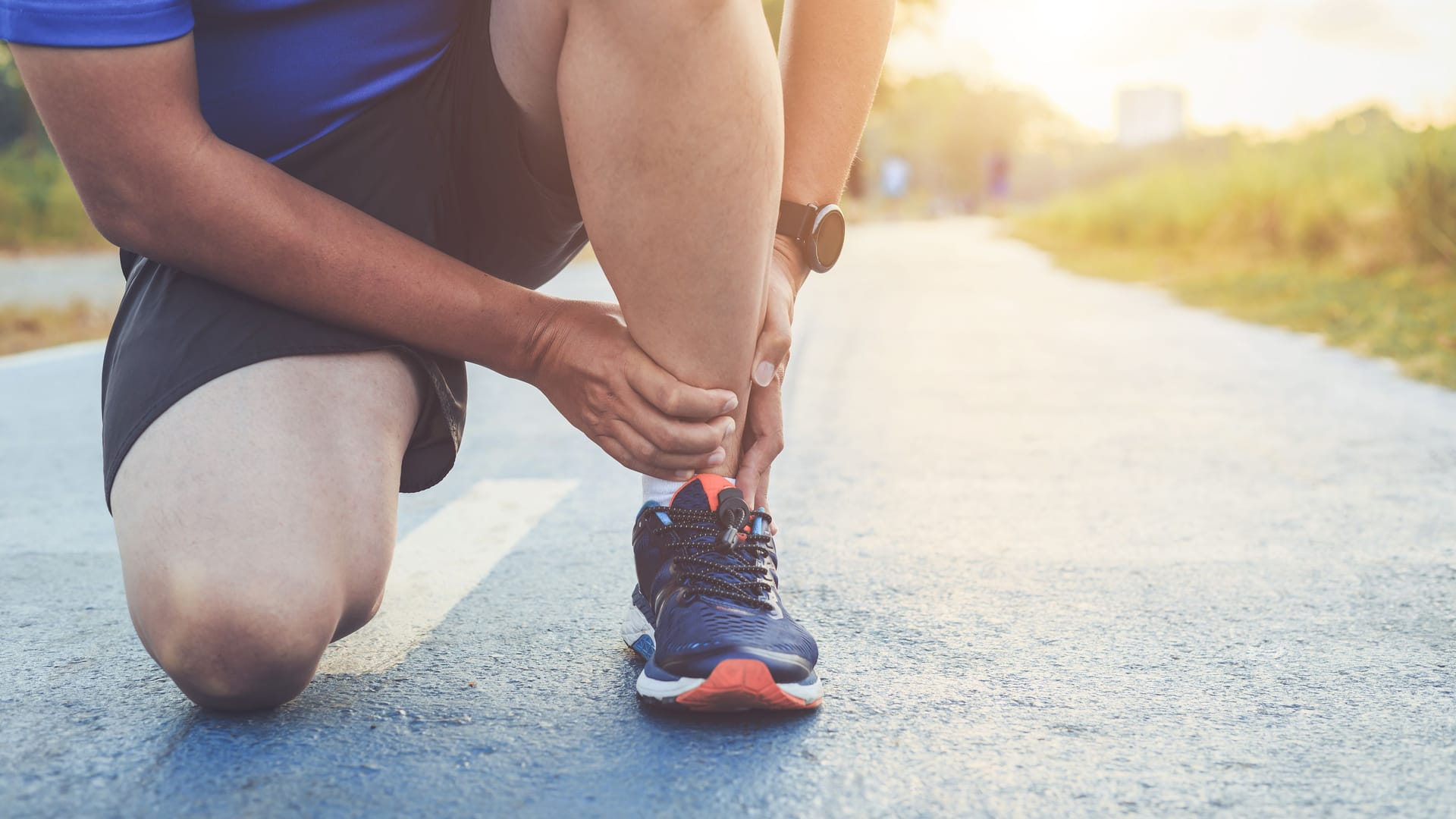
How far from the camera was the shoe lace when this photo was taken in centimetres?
148

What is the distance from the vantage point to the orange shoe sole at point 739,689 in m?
1.35

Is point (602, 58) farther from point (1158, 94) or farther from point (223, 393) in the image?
point (1158, 94)

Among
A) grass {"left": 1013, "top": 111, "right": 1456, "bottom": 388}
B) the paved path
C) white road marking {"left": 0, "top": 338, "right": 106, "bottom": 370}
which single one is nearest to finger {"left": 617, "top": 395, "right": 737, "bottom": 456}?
grass {"left": 1013, "top": 111, "right": 1456, "bottom": 388}

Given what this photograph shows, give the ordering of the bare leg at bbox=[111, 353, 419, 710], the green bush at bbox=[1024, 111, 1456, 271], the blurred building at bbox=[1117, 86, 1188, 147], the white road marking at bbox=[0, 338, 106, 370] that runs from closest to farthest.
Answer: the bare leg at bbox=[111, 353, 419, 710] → the white road marking at bbox=[0, 338, 106, 370] → the green bush at bbox=[1024, 111, 1456, 271] → the blurred building at bbox=[1117, 86, 1188, 147]

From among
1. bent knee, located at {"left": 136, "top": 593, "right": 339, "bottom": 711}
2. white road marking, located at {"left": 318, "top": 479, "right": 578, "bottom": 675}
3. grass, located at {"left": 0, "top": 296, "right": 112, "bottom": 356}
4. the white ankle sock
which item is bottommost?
grass, located at {"left": 0, "top": 296, "right": 112, "bottom": 356}

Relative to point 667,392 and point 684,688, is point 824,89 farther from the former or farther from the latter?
point 684,688

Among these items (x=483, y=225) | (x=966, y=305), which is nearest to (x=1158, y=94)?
(x=966, y=305)

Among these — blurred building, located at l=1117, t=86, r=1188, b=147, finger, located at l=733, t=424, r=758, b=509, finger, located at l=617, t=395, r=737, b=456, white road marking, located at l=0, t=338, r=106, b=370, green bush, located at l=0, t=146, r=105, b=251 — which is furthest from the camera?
blurred building, located at l=1117, t=86, r=1188, b=147

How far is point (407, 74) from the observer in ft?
5.29

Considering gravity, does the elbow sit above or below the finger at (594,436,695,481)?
above

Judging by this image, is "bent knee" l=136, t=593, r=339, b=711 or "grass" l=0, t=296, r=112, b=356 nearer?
"bent knee" l=136, t=593, r=339, b=711

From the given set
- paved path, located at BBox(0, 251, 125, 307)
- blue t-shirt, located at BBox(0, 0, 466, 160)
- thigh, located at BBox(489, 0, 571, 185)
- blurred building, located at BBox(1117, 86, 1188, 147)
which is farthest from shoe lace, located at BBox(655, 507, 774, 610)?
blurred building, located at BBox(1117, 86, 1188, 147)

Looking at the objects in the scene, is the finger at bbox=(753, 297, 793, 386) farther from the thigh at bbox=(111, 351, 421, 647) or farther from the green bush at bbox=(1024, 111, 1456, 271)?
the green bush at bbox=(1024, 111, 1456, 271)

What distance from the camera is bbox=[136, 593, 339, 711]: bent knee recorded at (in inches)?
52.4
